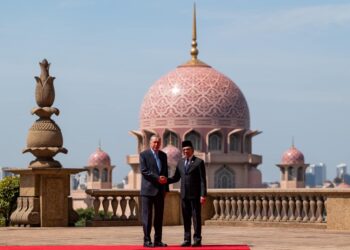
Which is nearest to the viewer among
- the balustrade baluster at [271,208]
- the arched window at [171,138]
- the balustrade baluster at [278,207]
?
the balustrade baluster at [278,207]

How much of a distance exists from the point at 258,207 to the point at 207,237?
4.86m

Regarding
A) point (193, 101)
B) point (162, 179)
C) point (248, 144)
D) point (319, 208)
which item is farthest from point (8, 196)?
point (248, 144)

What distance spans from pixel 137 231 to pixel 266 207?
3.56 meters

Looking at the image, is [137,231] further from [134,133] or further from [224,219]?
[134,133]

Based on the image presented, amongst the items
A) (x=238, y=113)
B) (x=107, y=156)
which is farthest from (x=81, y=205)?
(x=238, y=113)

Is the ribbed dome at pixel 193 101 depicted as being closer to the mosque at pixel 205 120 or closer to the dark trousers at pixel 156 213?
the mosque at pixel 205 120

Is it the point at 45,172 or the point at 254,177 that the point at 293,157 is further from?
the point at 45,172

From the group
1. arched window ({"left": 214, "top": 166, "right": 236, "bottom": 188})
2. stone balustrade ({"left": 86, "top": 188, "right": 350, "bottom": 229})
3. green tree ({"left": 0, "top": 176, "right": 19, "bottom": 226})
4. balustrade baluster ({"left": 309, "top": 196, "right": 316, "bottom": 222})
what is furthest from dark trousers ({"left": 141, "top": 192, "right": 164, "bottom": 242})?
arched window ({"left": 214, "top": 166, "right": 236, "bottom": 188})

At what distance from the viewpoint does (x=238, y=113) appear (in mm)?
93500

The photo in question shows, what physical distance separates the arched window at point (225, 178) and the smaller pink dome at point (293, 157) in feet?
34.9

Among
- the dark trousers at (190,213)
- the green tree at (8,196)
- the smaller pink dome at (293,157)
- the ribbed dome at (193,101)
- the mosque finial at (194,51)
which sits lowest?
the dark trousers at (190,213)

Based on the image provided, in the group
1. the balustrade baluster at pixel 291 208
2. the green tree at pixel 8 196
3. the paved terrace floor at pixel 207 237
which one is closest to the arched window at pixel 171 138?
the green tree at pixel 8 196

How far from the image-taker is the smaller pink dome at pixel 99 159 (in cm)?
11006

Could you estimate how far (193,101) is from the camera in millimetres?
90188
